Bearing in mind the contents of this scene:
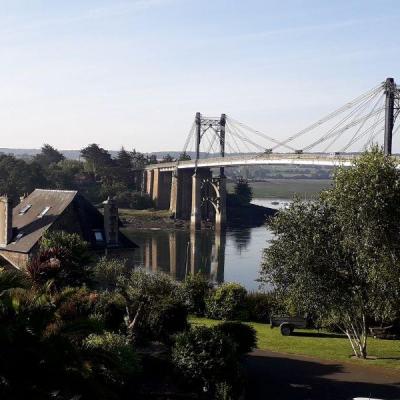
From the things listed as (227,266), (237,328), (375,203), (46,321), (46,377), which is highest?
(375,203)

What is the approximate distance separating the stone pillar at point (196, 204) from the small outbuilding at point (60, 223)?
63628 mm

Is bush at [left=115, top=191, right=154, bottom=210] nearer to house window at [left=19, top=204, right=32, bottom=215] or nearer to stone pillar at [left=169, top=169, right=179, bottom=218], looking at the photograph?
stone pillar at [left=169, top=169, right=179, bottom=218]

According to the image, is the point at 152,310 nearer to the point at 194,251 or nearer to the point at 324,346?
the point at 324,346

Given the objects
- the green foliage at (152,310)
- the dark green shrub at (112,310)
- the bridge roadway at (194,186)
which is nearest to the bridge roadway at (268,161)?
the bridge roadway at (194,186)

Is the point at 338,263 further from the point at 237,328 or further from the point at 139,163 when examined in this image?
the point at 139,163

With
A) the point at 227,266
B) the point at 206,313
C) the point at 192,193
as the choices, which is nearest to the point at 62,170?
the point at 192,193

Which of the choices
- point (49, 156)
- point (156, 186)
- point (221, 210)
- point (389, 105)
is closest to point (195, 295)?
point (389, 105)

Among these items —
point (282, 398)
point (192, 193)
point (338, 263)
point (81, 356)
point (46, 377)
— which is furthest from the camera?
point (192, 193)

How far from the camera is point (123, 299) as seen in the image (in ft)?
73.8

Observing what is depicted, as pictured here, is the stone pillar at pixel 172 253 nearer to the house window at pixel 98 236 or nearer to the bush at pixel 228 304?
the house window at pixel 98 236

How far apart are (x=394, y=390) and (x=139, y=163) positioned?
123470 millimetres

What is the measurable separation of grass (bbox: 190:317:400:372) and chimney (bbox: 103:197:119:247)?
11487mm

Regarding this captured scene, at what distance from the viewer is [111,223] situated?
36.5 metres

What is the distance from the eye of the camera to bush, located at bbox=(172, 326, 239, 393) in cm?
1703
